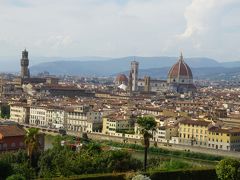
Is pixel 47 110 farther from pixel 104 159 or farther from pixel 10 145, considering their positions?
pixel 104 159

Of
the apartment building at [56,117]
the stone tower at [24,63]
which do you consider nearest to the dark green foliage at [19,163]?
the apartment building at [56,117]

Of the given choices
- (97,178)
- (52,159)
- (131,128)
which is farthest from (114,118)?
(97,178)

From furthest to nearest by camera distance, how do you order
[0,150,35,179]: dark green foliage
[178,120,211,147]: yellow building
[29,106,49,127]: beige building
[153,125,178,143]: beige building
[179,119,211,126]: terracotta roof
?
[29,106,49,127]: beige building, [153,125,178,143]: beige building, [179,119,211,126]: terracotta roof, [178,120,211,147]: yellow building, [0,150,35,179]: dark green foliage

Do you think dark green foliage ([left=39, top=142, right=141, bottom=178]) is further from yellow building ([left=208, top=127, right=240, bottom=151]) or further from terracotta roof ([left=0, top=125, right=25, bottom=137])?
yellow building ([left=208, top=127, right=240, bottom=151])

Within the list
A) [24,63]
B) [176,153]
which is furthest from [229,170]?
[24,63]

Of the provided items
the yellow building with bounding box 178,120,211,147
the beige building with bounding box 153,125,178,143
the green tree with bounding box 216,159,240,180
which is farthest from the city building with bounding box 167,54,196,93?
the green tree with bounding box 216,159,240,180

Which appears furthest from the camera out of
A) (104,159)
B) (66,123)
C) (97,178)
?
(66,123)
